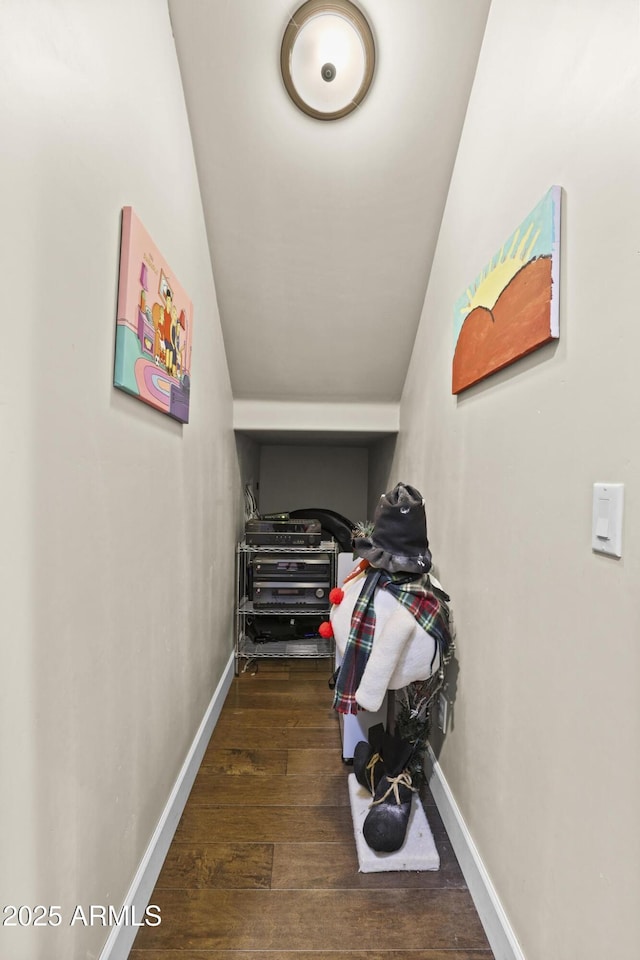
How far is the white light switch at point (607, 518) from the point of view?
2.23 ft

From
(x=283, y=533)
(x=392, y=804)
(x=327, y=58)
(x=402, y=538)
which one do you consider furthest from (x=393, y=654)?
(x=327, y=58)

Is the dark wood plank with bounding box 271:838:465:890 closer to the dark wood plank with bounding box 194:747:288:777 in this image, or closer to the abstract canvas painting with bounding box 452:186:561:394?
the dark wood plank with bounding box 194:747:288:777

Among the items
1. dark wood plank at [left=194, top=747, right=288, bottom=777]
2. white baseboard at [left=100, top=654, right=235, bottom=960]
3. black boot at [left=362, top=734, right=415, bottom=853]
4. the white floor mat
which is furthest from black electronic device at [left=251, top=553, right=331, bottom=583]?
the white floor mat

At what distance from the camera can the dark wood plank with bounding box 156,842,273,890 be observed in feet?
3.96

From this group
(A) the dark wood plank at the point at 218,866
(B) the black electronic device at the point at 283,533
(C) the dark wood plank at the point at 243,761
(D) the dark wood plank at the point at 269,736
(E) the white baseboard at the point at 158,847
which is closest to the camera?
(E) the white baseboard at the point at 158,847

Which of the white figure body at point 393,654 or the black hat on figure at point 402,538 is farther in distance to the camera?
the black hat on figure at point 402,538

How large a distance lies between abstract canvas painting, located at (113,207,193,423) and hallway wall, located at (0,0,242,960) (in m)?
0.03

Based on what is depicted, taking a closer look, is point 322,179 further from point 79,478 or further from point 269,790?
point 269,790

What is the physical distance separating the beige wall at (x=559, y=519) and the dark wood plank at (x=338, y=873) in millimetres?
183

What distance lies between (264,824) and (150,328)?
1.56 m

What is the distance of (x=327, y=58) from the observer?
4.38ft

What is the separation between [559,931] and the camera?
0.81 m

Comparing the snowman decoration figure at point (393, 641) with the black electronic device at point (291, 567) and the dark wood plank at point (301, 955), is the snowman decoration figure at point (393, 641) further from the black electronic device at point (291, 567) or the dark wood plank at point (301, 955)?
the black electronic device at point (291, 567)

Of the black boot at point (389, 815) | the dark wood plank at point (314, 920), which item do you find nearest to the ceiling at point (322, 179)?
the black boot at point (389, 815)
